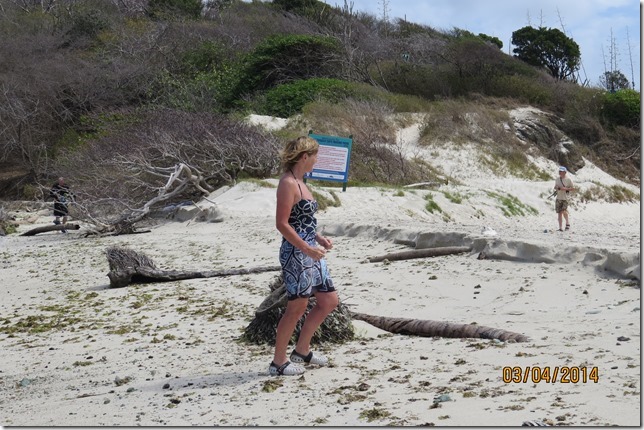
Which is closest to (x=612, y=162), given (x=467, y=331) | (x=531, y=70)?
(x=531, y=70)

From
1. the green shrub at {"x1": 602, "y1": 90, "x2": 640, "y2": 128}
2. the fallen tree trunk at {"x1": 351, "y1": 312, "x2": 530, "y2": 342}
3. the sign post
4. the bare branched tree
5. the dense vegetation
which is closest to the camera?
the fallen tree trunk at {"x1": 351, "y1": 312, "x2": 530, "y2": 342}

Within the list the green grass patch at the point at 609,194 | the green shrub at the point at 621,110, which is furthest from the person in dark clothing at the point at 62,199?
the green shrub at the point at 621,110

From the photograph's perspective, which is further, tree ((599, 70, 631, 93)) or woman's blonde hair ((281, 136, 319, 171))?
tree ((599, 70, 631, 93))

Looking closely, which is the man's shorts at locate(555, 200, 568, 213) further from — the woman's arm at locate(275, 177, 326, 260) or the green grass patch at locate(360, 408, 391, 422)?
the green grass patch at locate(360, 408, 391, 422)

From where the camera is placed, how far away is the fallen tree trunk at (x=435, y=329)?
563cm

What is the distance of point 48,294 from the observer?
9977mm

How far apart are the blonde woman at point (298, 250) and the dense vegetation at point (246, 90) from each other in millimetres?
15059

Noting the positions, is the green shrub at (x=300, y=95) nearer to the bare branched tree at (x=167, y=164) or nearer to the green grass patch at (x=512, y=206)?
the bare branched tree at (x=167, y=164)

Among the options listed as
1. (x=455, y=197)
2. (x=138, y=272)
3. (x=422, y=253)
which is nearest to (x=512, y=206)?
(x=455, y=197)

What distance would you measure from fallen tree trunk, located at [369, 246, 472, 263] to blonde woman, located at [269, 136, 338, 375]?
413 cm

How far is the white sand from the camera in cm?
431

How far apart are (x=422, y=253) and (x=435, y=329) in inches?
141

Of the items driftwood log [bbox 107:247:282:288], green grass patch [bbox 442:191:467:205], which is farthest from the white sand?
green grass patch [bbox 442:191:467:205]

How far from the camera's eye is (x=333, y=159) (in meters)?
18.0
